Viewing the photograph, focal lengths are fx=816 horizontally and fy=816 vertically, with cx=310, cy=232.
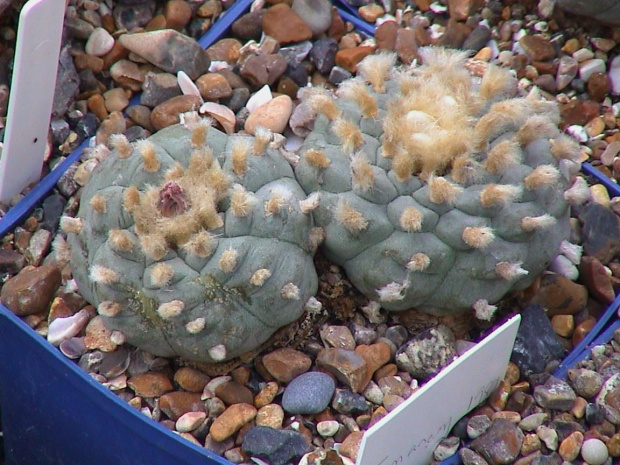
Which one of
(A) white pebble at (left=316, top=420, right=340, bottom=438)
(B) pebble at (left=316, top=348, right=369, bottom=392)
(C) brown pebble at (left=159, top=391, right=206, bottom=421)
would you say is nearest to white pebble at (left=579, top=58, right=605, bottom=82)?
(B) pebble at (left=316, top=348, right=369, bottom=392)

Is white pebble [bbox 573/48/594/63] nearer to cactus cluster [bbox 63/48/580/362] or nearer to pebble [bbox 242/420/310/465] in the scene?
cactus cluster [bbox 63/48/580/362]

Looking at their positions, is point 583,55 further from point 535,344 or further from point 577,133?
point 535,344

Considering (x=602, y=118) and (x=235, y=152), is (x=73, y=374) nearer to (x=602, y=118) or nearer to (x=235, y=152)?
(x=235, y=152)

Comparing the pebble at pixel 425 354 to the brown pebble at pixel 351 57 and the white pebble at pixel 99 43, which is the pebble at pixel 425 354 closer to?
the brown pebble at pixel 351 57

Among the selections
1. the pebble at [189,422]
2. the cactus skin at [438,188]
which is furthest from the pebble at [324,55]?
the pebble at [189,422]

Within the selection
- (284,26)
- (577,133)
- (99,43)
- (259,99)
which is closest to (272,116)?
(259,99)

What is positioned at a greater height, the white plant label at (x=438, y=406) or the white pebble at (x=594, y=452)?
the white plant label at (x=438, y=406)
